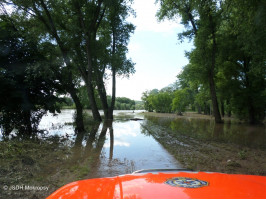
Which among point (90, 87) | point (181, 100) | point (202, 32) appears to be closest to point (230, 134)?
point (202, 32)

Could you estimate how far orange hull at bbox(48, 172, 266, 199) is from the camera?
166 cm

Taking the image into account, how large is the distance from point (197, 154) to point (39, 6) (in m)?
12.1

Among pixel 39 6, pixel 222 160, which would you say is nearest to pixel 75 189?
pixel 222 160

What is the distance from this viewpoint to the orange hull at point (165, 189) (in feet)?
5.46

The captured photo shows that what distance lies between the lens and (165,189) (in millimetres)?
1783

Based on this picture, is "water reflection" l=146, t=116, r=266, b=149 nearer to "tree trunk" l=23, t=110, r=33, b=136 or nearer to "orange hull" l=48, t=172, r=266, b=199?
"orange hull" l=48, t=172, r=266, b=199

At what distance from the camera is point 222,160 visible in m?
5.97

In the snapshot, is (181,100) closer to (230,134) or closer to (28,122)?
(230,134)

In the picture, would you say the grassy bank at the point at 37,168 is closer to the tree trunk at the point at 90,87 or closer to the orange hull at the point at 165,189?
the orange hull at the point at 165,189

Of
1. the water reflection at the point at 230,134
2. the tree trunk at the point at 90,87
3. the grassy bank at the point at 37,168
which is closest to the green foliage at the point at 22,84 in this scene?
the grassy bank at the point at 37,168

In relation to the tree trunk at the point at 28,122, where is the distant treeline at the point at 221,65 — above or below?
above

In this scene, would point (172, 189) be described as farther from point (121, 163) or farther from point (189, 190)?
point (121, 163)

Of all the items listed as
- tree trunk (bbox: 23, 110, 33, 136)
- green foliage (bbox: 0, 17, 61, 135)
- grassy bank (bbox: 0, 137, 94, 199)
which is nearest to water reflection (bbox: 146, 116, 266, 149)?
grassy bank (bbox: 0, 137, 94, 199)

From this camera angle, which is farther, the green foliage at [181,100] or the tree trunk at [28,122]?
the green foliage at [181,100]
